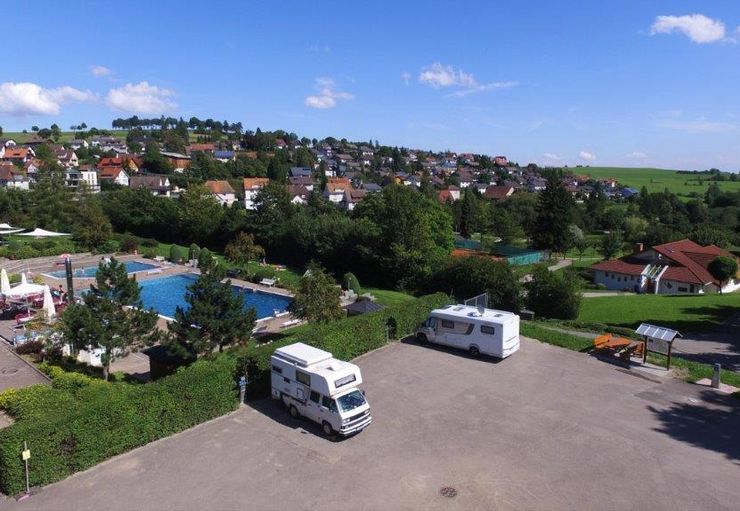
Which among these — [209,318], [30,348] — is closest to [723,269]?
[209,318]

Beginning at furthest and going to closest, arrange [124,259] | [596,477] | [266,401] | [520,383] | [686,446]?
[124,259]
[520,383]
[266,401]
[686,446]
[596,477]

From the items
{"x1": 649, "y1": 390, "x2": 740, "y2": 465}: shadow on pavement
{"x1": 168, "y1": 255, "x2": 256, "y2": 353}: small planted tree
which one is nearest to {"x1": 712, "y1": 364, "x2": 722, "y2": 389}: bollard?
{"x1": 649, "y1": 390, "x2": 740, "y2": 465}: shadow on pavement

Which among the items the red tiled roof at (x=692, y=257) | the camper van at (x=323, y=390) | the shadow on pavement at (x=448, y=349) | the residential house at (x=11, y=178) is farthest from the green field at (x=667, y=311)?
the residential house at (x=11, y=178)

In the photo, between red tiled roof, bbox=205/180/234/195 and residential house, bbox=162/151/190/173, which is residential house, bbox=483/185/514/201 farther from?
residential house, bbox=162/151/190/173

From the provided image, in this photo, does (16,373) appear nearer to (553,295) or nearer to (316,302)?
(316,302)

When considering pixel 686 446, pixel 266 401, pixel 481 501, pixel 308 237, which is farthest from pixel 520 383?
pixel 308 237

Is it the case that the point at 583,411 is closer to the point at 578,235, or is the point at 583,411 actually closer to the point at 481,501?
the point at 481,501
